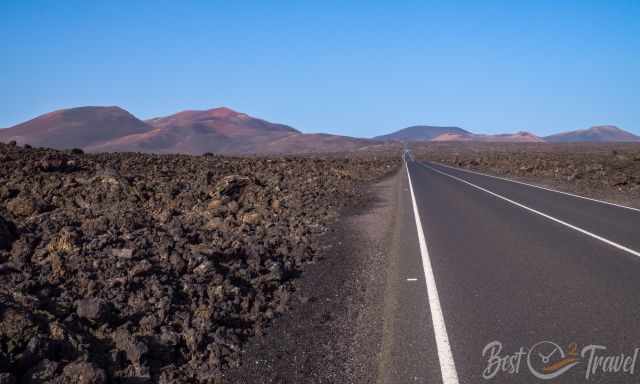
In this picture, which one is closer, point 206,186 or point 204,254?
point 204,254

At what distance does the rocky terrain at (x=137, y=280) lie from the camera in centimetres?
492

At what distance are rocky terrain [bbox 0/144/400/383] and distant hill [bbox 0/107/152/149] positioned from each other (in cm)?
13549

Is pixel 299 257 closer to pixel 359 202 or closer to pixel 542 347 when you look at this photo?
pixel 542 347

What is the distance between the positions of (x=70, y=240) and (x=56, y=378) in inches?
193

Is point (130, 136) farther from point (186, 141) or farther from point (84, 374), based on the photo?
point (84, 374)

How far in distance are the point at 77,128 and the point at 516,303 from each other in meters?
173

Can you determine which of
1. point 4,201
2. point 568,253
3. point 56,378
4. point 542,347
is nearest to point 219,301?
point 56,378

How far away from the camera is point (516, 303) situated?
6621 mm

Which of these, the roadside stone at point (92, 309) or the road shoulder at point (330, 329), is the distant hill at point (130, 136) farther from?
the roadside stone at point (92, 309)

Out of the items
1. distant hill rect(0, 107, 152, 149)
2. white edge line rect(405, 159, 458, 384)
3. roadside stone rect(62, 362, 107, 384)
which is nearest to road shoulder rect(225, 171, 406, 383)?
white edge line rect(405, 159, 458, 384)

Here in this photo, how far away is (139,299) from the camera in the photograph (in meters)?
6.55

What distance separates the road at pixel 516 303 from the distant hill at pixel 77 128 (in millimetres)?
141581

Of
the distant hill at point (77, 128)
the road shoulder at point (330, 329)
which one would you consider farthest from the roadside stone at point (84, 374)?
the distant hill at point (77, 128)

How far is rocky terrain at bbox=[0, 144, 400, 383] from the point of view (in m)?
4.92
